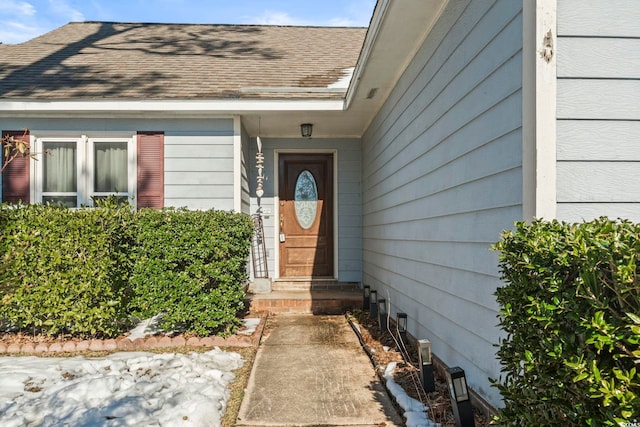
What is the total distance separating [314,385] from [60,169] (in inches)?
189

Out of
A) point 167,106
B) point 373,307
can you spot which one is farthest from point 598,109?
point 167,106

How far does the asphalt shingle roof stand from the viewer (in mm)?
6211

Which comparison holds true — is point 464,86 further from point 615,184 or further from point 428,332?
point 428,332

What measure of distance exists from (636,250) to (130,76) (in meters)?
6.80

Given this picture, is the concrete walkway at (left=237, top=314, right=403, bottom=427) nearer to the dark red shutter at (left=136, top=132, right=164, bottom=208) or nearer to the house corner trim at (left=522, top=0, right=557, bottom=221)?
the house corner trim at (left=522, top=0, right=557, bottom=221)

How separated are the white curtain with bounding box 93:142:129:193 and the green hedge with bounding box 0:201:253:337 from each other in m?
1.60

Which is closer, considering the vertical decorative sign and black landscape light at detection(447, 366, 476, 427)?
black landscape light at detection(447, 366, 476, 427)

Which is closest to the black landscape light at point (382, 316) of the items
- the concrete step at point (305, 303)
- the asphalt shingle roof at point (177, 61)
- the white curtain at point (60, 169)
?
the concrete step at point (305, 303)

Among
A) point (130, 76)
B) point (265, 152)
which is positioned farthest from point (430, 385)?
point (130, 76)

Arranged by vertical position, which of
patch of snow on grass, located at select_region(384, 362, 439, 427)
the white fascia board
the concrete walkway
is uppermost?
the white fascia board

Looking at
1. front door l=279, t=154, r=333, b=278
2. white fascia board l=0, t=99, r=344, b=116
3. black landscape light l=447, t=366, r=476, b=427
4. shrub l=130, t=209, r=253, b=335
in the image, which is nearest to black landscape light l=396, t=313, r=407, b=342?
shrub l=130, t=209, r=253, b=335

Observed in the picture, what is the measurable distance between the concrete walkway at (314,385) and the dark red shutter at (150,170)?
2.50 meters

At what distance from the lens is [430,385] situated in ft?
10.7

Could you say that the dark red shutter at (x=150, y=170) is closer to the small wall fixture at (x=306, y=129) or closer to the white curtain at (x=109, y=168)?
the white curtain at (x=109, y=168)
